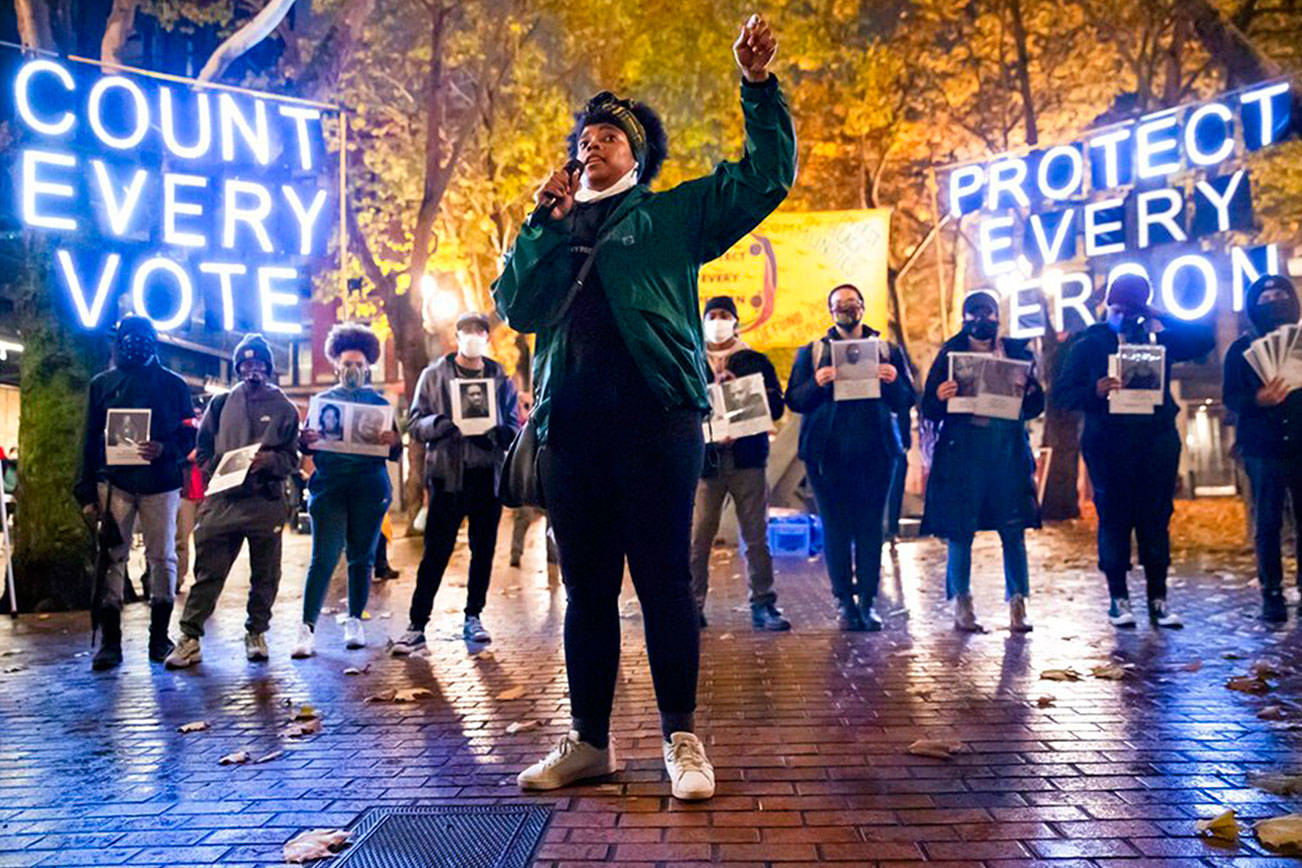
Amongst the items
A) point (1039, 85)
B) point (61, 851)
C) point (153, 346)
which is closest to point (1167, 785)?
point (61, 851)

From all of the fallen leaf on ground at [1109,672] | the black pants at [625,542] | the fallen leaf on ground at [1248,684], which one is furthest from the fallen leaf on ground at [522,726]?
the fallen leaf on ground at [1248,684]

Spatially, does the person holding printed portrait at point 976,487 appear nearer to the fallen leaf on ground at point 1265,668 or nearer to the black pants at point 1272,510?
the fallen leaf on ground at point 1265,668

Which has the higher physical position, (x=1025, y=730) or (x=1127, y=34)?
(x=1127, y=34)

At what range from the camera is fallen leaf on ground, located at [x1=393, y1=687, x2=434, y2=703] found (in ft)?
16.4

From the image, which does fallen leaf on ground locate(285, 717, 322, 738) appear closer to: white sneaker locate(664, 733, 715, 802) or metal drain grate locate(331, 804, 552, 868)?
metal drain grate locate(331, 804, 552, 868)

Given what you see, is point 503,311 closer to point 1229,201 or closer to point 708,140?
point 1229,201

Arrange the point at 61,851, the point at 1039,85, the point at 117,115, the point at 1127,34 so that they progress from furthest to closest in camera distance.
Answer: the point at 1039,85 → the point at 1127,34 → the point at 117,115 → the point at 61,851

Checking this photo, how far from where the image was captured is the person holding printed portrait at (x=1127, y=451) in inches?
263

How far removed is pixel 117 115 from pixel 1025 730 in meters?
11.9

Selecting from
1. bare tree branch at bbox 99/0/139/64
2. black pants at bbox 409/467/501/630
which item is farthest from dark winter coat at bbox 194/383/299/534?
bare tree branch at bbox 99/0/139/64

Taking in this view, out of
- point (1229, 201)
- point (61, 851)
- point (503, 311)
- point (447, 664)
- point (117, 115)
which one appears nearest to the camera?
point (61, 851)

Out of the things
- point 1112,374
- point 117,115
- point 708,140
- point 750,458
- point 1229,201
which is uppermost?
point 708,140

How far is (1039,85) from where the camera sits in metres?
20.5

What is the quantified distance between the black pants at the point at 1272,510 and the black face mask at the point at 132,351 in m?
7.84
